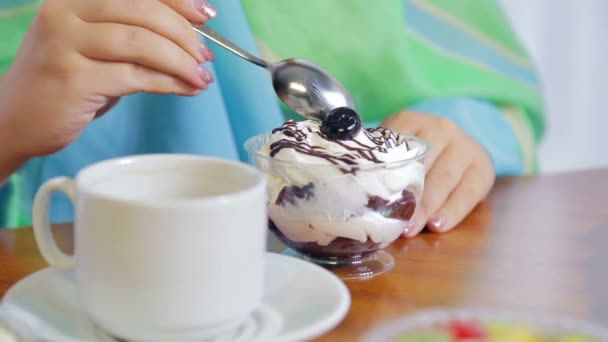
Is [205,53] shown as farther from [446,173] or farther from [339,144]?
[446,173]

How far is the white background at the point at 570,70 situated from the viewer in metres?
1.34

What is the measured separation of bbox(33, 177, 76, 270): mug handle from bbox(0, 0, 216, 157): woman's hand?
6.3 inches

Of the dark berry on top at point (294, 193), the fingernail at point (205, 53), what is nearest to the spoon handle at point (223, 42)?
the fingernail at point (205, 53)

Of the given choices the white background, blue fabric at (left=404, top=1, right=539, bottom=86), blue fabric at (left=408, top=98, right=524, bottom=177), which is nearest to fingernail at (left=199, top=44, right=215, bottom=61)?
blue fabric at (left=408, top=98, right=524, bottom=177)

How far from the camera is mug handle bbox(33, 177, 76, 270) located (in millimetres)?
391

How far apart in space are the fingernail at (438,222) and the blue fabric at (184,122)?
25cm

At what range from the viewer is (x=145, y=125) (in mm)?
802

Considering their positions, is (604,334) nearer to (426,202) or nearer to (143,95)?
(426,202)

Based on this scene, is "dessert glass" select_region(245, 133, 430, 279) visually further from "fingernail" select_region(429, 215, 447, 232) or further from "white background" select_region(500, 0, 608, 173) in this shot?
"white background" select_region(500, 0, 608, 173)

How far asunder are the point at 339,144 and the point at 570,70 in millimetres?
978

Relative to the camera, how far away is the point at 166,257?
0.34 meters

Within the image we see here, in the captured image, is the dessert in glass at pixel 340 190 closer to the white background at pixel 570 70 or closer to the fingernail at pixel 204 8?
the fingernail at pixel 204 8

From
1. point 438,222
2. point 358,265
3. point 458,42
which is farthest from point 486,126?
point 358,265

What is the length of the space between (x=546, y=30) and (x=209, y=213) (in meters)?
1.13
